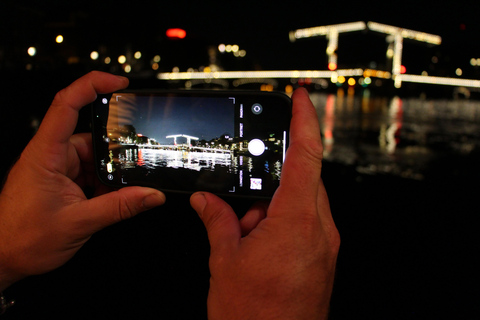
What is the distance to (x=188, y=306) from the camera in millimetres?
1588

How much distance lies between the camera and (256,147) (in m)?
1.43

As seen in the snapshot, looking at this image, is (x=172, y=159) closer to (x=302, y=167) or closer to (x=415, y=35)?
(x=302, y=167)

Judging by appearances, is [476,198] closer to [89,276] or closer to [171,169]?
[171,169]

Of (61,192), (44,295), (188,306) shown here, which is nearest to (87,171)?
(61,192)

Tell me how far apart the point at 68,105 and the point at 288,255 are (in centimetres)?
104

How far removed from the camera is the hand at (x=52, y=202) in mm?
1292

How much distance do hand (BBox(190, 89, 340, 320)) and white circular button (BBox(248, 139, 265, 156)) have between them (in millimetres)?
367

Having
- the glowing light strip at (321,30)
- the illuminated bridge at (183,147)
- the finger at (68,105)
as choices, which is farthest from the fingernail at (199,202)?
the glowing light strip at (321,30)

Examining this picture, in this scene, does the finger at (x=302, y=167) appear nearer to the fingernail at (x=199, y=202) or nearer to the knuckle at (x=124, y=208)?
the fingernail at (x=199, y=202)

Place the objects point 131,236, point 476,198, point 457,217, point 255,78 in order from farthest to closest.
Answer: point 255,78, point 476,198, point 457,217, point 131,236

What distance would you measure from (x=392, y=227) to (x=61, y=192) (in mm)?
2480

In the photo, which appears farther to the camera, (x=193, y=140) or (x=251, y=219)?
(x=193, y=140)

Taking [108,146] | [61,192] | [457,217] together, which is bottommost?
[457,217]

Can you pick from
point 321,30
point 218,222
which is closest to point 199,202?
point 218,222
